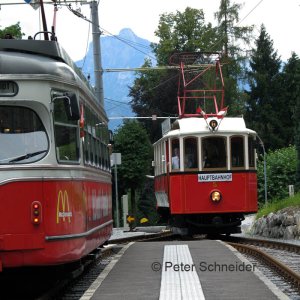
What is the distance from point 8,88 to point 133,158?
3851 centimetres

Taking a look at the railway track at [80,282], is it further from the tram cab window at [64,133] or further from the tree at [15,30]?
the tree at [15,30]

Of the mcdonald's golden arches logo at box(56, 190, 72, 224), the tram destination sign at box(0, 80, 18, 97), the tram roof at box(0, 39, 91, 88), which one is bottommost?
the mcdonald's golden arches logo at box(56, 190, 72, 224)

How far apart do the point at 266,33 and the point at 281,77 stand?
5.24 metres

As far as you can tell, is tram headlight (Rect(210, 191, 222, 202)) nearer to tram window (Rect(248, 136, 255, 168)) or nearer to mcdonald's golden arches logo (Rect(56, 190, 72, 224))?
tram window (Rect(248, 136, 255, 168))

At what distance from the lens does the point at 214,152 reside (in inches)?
824

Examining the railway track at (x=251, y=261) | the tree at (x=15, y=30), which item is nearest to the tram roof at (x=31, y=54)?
the railway track at (x=251, y=261)

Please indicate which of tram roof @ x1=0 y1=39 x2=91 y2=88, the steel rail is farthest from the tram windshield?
the steel rail

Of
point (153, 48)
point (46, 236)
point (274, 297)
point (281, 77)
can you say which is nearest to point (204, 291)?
point (274, 297)

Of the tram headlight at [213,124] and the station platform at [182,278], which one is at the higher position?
the tram headlight at [213,124]

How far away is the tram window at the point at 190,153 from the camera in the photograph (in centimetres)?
2097

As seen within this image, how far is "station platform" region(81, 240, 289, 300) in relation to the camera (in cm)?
912

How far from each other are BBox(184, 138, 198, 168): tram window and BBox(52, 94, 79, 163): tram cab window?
11810mm

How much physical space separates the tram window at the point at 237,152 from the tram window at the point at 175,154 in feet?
4.62

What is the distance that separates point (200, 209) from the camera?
20969 mm
